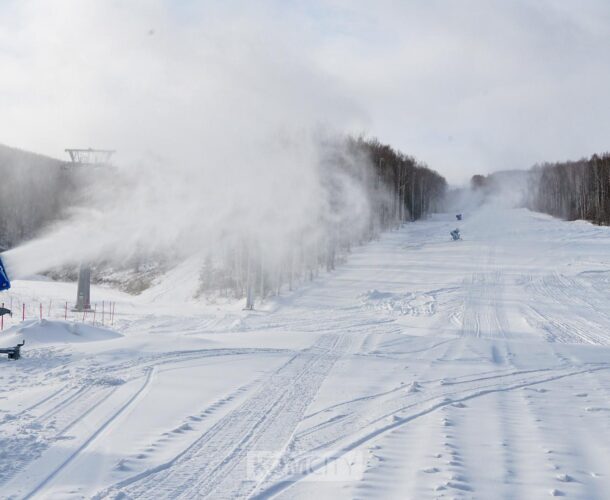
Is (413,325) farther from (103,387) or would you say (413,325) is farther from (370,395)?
(103,387)

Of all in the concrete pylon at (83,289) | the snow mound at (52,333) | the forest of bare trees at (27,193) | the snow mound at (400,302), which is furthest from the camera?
the forest of bare trees at (27,193)

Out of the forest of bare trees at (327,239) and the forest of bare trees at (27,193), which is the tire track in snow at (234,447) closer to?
the forest of bare trees at (327,239)

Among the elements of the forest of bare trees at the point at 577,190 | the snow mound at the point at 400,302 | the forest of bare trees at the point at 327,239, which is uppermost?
the forest of bare trees at the point at 577,190

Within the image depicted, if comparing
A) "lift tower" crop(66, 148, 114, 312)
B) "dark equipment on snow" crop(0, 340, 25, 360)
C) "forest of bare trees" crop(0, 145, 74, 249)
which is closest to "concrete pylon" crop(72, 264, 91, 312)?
"lift tower" crop(66, 148, 114, 312)

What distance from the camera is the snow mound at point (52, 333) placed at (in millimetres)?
12992

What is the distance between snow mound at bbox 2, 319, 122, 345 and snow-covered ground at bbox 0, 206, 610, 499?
59 mm

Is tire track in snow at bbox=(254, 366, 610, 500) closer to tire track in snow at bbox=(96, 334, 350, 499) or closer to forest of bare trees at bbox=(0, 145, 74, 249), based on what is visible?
tire track in snow at bbox=(96, 334, 350, 499)

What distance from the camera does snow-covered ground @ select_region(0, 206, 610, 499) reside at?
521cm

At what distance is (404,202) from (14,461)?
6504cm

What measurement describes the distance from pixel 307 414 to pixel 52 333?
8945 mm

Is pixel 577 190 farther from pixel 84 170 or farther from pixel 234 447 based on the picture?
pixel 234 447

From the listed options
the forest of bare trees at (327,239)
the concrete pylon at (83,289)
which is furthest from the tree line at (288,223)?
the concrete pylon at (83,289)

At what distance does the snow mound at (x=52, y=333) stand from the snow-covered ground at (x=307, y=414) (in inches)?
2.3

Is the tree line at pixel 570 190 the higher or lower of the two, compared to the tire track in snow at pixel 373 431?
higher
